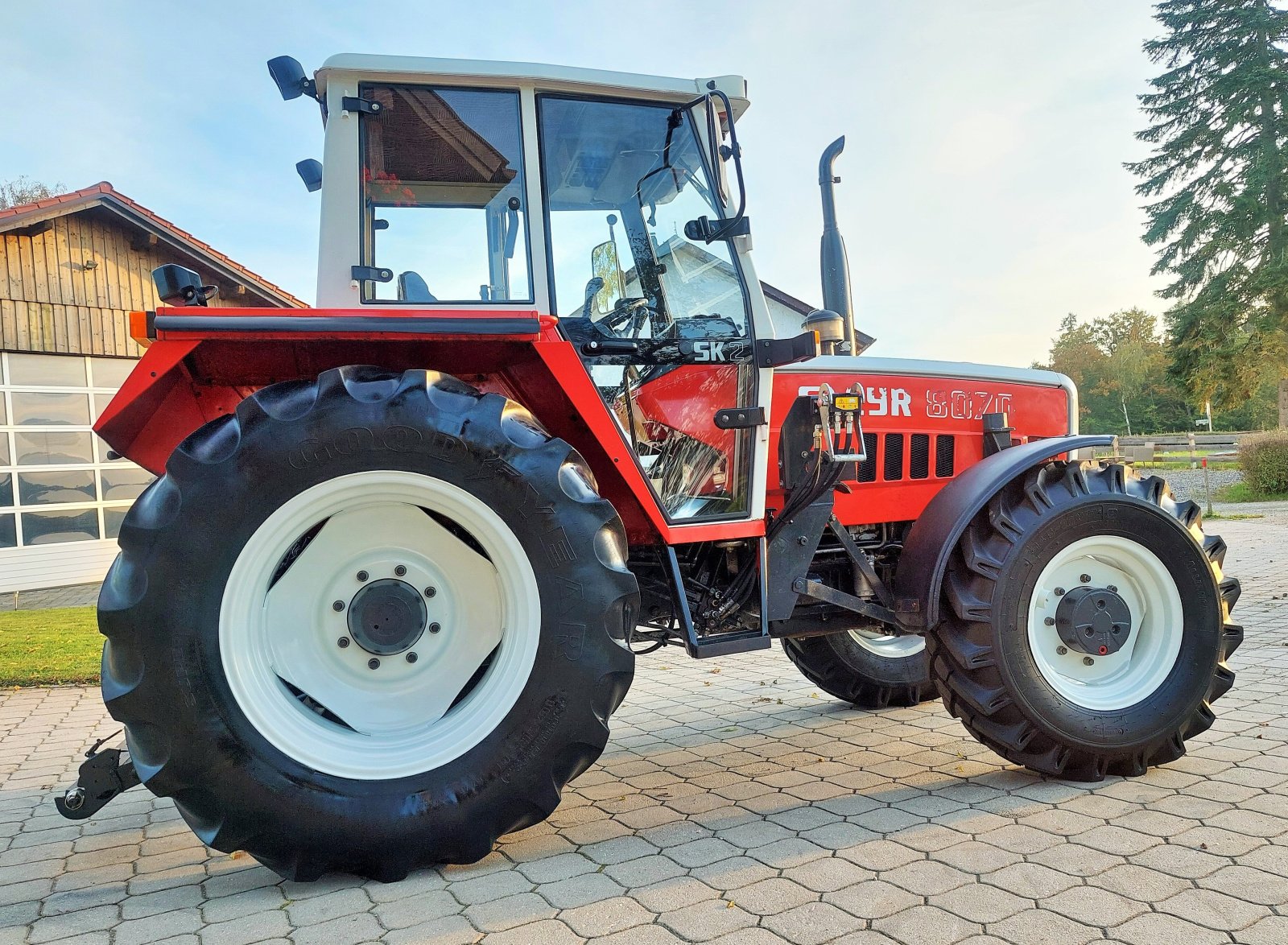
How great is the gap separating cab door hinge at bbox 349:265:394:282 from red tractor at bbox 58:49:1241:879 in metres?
0.03

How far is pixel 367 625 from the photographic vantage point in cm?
276

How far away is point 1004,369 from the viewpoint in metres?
4.38

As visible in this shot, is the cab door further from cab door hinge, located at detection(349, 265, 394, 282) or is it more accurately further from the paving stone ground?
the paving stone ground

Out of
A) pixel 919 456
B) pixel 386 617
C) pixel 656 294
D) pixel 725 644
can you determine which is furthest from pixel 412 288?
pixel 919 456

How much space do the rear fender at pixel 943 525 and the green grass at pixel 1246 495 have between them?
67.5 feet

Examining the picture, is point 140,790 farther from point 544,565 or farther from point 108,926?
point 544,565

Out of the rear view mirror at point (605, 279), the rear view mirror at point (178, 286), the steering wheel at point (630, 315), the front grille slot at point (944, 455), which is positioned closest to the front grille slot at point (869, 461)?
the front grille slot at point (944, 455)

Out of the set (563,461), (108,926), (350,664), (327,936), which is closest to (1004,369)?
(563,461)

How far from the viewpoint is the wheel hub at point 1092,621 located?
338 cm

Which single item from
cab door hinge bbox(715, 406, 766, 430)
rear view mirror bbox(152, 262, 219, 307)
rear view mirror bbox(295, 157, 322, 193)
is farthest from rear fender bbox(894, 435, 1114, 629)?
rear view mirror bbox(295, 157, 322, 193)

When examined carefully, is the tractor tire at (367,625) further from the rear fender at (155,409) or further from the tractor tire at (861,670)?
the tractor tire at (861,670)

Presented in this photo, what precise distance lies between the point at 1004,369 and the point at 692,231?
6.04 ft

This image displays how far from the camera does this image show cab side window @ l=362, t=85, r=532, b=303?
3078 mm

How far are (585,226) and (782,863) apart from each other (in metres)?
2.18
